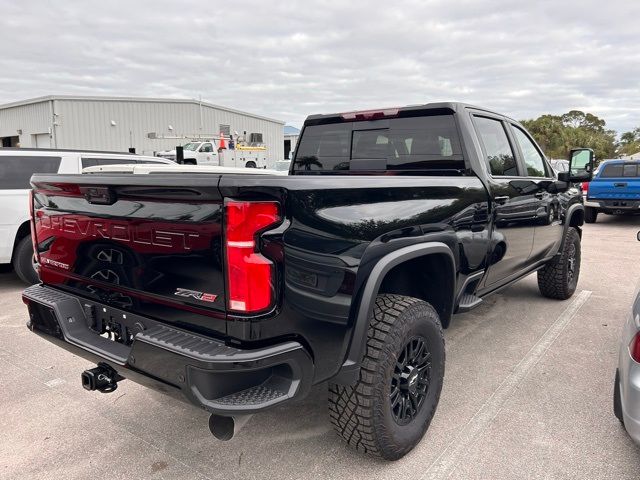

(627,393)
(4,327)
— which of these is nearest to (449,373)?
(627,393)

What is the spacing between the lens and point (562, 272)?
5172mm

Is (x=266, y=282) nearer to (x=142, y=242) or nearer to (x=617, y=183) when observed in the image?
(x=142, y=242)

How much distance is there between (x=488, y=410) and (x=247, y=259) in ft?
6.68

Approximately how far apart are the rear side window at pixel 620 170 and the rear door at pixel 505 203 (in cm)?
995

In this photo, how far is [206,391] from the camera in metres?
1.85

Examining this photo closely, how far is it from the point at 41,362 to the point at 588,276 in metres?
6.62

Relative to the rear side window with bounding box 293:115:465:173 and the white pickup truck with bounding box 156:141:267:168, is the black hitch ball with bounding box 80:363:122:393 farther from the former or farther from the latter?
the white pickup truck with bounding box 156:141:267:168

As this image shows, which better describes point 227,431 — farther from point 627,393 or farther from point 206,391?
point 627,393

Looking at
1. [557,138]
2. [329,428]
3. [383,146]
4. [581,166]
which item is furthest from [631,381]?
[557,138]

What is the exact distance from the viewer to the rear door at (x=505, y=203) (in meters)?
3.50

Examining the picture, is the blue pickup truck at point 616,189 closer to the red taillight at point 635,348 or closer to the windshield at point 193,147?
the red taillight at point 635,348

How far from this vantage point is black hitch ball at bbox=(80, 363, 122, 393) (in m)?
2.31

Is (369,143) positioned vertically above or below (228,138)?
below

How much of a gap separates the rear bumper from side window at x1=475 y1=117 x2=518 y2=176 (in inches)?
92.0
